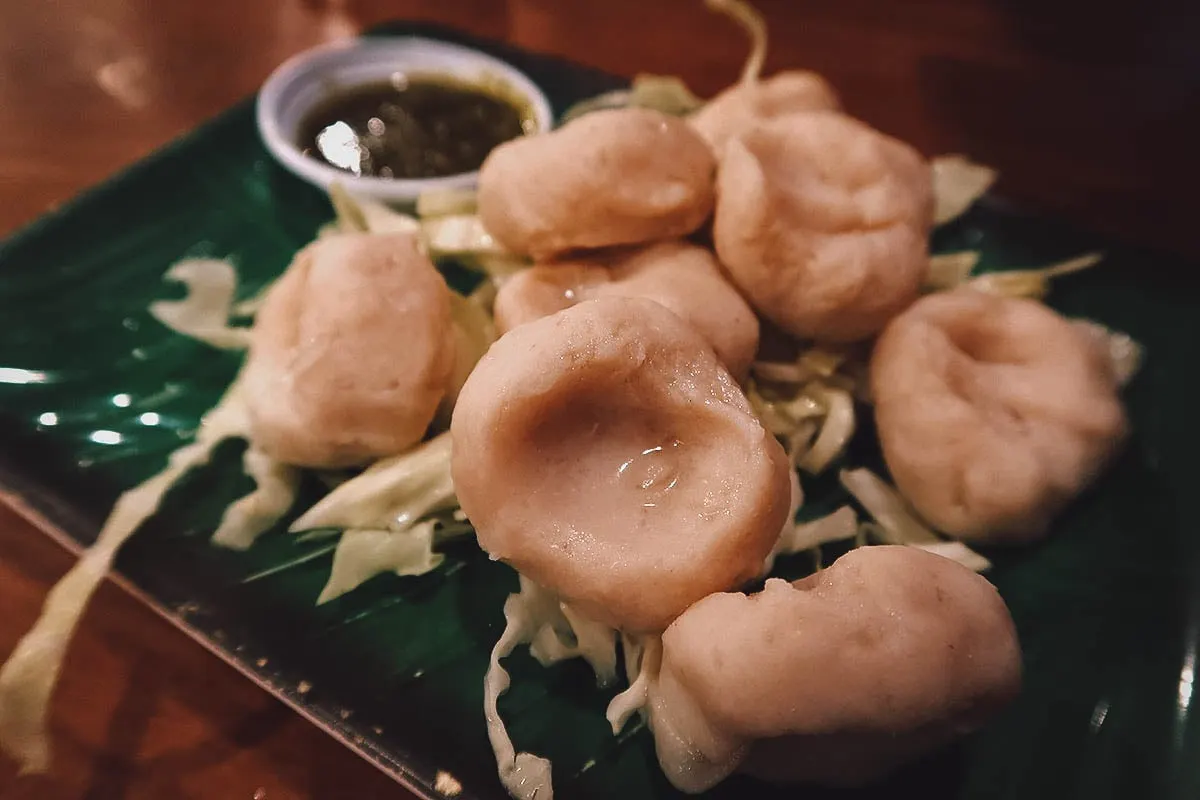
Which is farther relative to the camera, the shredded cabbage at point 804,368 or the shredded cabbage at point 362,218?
the shredded cabbage at point 362,218

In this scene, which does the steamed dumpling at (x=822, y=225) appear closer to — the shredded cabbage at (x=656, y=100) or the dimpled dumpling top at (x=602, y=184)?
the dimpled dumpling top at (x=602, y=184)

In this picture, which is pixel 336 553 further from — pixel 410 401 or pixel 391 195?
pixel 391 195

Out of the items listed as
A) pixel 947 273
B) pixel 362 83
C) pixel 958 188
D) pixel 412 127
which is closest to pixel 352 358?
pixel 412 127

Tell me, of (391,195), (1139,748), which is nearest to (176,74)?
(391,195)

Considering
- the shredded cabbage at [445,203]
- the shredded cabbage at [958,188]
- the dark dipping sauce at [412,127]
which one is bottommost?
the dark dipping sauce at [412,127]

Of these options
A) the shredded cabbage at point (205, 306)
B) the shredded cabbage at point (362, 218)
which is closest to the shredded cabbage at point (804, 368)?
the shredded cabbage at point (362, 218)

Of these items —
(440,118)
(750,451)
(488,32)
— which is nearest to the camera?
(750,451)
